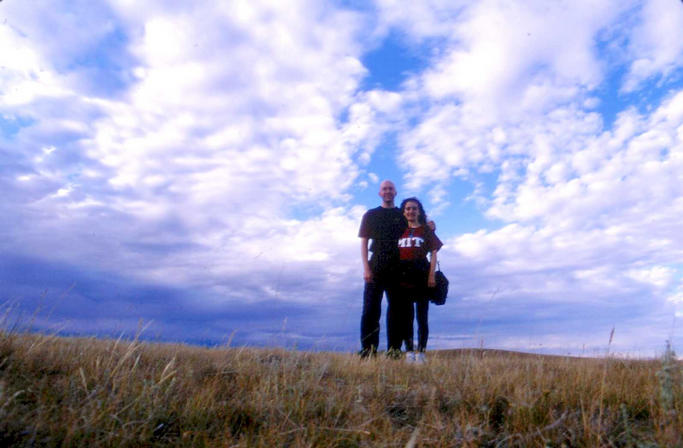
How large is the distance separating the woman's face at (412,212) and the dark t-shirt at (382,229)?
0.75 ft

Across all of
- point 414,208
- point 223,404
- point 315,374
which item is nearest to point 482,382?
point 315,374

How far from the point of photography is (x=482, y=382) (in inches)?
141

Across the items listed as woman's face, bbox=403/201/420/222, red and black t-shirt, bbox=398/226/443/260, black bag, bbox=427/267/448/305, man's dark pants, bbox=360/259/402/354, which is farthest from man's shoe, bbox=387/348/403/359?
woman's face, bbox=403/201/420/222

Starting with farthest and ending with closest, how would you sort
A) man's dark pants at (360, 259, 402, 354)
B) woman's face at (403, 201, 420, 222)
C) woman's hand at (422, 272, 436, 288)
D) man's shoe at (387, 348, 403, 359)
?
woman's face at (403, 201, 420, 222) → man's dark pants at (360, 259, 402, 354) → woman's hand at (422, 272, 436, 288) → man's shoe at (387, 348, 403, 359)

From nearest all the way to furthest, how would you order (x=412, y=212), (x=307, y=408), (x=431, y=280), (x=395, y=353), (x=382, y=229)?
(x=307, y=408)
(x=395, y=353)
(x=431, y=280)
(x=412, y=212)
(x=382, y=229)

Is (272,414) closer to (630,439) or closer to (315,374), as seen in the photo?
(315,374)

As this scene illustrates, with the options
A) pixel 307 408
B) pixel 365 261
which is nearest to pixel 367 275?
pixel 365 261

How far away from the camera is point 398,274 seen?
254 inches

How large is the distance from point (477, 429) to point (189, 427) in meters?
1.62

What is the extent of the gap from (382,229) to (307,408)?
399 centimetres

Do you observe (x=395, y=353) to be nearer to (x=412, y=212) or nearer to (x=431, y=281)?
(x=431, y=281)

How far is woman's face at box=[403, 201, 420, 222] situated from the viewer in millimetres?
6527

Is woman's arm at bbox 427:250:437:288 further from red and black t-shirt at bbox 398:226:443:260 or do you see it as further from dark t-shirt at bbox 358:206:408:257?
dark t-shirt at bbox 358:206:408:257

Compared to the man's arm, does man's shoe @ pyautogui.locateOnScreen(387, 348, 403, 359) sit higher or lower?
lower
